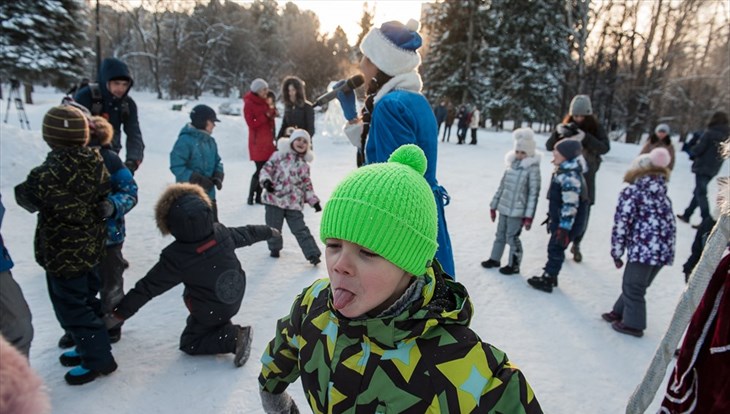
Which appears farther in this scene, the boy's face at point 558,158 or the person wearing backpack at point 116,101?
the boy's face at point 558,158

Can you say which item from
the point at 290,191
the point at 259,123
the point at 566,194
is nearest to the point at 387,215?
the point at 290,191

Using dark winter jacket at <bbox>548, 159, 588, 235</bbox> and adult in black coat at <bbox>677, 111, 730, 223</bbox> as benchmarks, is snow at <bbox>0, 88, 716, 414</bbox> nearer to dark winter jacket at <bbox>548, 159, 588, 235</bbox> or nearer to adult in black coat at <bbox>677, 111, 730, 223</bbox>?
dark winter jacket at <bbox>548, 159, 588, 235</bbox>

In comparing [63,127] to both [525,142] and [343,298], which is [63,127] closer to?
[343,298]

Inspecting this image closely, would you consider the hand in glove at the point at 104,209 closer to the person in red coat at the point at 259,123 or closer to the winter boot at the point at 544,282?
the person in red coat at the point at 259,123

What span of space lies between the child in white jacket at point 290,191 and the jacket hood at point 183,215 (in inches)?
74.0

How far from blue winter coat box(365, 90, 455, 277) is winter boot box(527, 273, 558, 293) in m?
2.52

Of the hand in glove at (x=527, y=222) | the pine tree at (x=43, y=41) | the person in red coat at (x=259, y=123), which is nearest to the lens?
the hand in glove at (x=527, y=222)

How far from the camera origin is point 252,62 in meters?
39.0

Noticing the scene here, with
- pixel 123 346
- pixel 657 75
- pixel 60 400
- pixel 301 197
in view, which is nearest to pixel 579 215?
pixel 301 197

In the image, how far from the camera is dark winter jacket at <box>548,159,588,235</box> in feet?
14.3

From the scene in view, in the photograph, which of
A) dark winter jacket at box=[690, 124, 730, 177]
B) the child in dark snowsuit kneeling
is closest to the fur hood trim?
the child in dark snowsuit kneeling

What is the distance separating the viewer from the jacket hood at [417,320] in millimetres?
1220

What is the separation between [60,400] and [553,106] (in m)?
27.9

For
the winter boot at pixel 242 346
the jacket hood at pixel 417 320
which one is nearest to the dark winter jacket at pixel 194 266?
the winter boot at pixel 242 346
